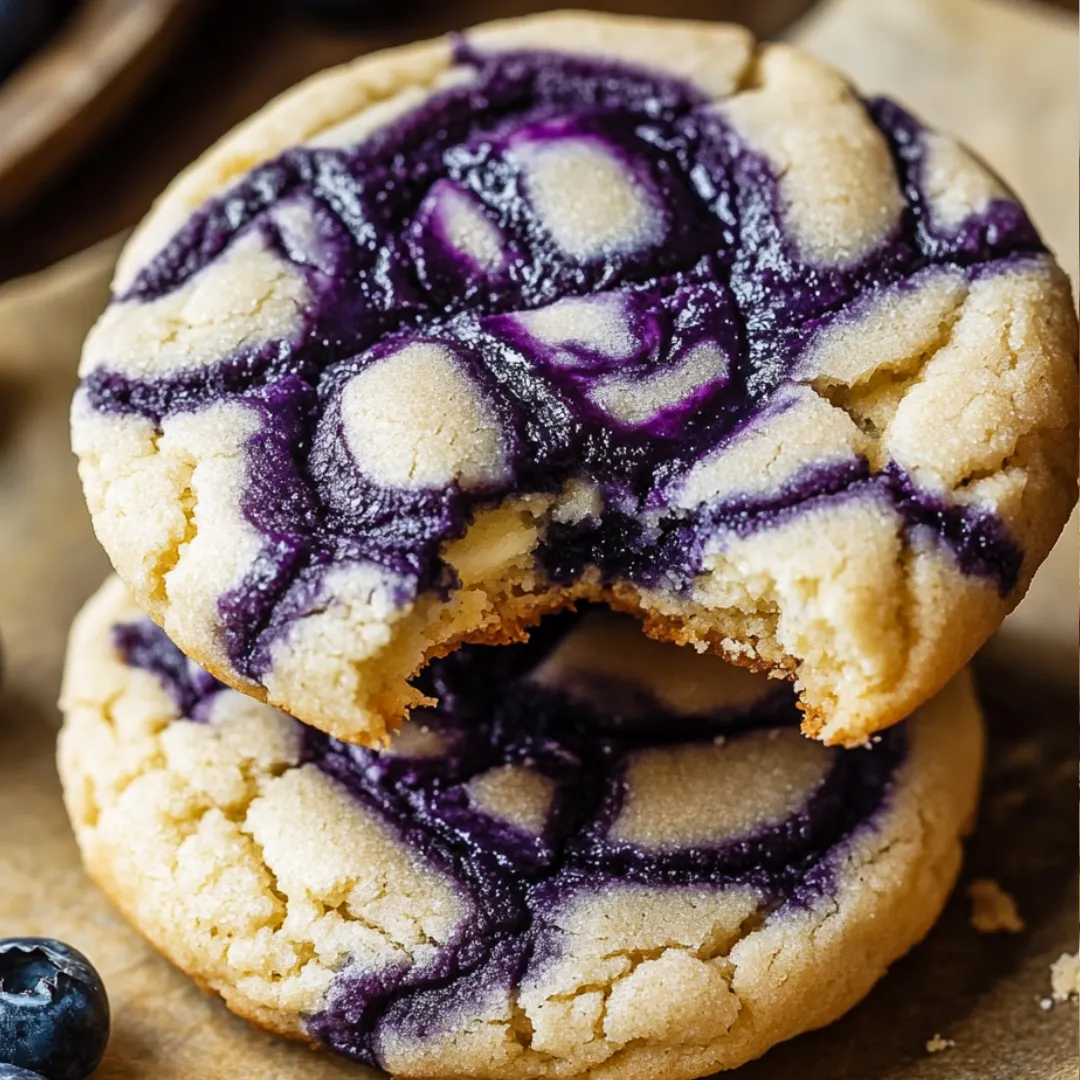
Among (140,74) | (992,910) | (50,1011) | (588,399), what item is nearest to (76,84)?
(140,74)

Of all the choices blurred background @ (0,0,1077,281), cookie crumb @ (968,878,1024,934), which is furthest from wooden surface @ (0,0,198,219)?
cookie crumb @ (968,878,1024,934)

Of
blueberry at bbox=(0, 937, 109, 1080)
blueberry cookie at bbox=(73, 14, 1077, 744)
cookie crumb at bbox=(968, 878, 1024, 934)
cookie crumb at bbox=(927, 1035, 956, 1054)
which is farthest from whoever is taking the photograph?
cookie crumb at bbox=(968, 878, 1024, 934)

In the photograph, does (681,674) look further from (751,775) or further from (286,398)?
(286,398)

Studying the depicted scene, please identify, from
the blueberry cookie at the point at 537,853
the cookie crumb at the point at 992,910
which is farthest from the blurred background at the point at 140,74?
the cookie crumb at the point at 992,910

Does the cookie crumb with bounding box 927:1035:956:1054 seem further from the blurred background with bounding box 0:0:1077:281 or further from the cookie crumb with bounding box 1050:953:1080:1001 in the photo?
the blurred background with bounding box 0:0:1077:281

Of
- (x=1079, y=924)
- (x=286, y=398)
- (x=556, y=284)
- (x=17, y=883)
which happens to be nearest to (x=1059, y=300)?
(x=556, y=284)

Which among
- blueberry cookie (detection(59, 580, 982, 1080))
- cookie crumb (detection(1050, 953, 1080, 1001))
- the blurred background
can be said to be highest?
the blurred background
